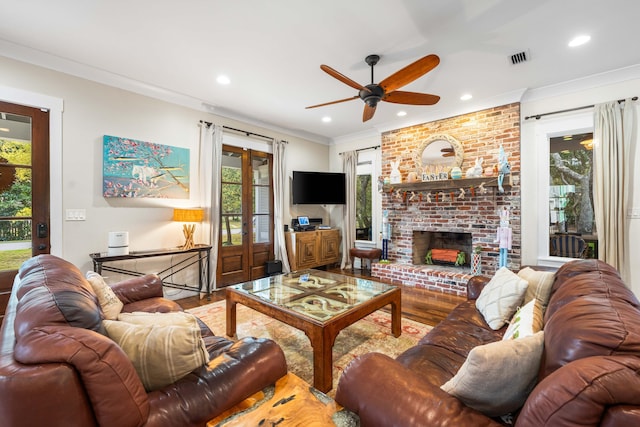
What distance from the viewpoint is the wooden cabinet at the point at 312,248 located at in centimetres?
506

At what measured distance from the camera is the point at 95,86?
3221 mm

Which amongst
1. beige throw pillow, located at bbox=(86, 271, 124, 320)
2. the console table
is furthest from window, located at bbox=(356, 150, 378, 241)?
beige throw pillow, located at bbox=(86, 271, 124, 320)

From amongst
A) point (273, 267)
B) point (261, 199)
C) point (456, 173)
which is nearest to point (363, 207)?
point (456, 173)

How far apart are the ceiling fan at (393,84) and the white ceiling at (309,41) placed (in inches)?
14.8

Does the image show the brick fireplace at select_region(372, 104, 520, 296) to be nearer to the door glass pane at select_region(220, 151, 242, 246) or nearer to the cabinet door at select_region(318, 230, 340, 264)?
the cabinet door at select_region(318, 230, 340, 264)

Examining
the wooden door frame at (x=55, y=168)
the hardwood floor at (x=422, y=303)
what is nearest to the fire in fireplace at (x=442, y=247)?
the hardwood floor at (x=422, y=303)

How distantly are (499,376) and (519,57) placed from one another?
10.7 ft

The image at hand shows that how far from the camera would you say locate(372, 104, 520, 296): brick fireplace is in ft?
12.8

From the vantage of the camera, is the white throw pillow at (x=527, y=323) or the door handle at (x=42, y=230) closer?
the white throw pillow at (x=527, y=323)

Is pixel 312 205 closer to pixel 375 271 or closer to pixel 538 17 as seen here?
pixel 375 271

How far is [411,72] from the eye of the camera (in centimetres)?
243

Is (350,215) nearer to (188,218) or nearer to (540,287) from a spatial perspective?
(188,218)

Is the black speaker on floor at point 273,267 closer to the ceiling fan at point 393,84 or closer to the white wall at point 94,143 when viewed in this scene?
the white wall at point 94,143

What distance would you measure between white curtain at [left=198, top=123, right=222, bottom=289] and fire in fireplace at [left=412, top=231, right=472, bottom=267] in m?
3.26
